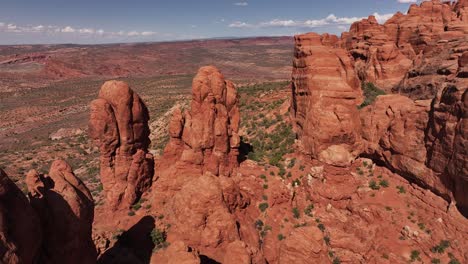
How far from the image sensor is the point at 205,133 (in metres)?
24.8

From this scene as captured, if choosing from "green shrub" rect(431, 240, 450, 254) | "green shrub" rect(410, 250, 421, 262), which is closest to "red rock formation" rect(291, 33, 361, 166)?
"green shrub" rect(410, 250, 421, 262)

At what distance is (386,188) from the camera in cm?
2167

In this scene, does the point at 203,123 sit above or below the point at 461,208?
above

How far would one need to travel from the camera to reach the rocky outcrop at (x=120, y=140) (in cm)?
2209

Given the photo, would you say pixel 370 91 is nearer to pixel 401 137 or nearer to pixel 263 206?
pixel 401 137

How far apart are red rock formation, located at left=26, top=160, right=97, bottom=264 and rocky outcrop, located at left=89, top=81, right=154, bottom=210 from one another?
7875 mm

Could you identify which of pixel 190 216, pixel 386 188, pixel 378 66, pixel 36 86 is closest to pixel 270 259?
pixel 190 216

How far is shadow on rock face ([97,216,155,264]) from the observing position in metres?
18.1

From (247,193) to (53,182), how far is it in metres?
13.8

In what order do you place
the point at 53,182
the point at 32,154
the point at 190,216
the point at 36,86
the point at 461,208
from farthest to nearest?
the point at 36,86
the point at 32,154
the point at 190,216
the point at 461,208
the point at 53,182

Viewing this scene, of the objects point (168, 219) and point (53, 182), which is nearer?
point (53, 182)

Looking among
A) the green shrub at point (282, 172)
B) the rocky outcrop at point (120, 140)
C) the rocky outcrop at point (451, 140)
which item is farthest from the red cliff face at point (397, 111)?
the rocky outcrop at point (120, 140)

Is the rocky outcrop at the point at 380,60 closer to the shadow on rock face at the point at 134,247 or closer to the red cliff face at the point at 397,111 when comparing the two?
the red cliff face at the point at 397,111

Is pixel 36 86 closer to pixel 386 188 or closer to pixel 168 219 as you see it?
pixel 168 219
